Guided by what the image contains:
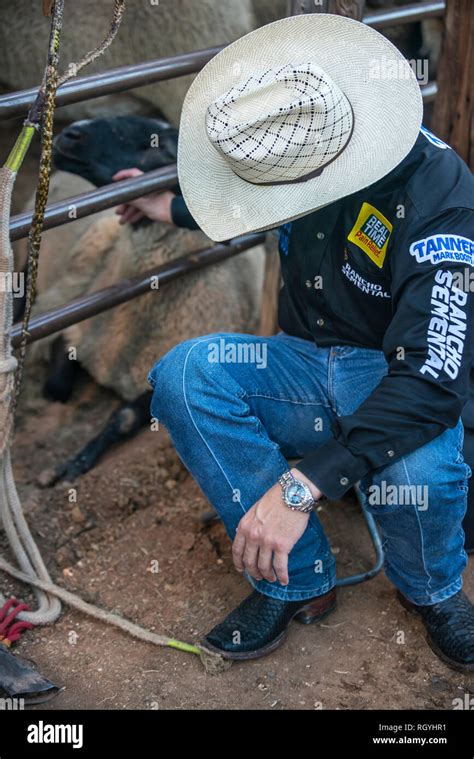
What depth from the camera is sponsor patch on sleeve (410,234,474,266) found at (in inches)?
72.8

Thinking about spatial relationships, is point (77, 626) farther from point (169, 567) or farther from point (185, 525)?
point (185, 525)

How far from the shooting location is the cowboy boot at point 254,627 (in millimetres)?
2168

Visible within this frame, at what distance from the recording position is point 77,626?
234 cm

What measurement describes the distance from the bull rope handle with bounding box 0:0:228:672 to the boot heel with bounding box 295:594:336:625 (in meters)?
0.26

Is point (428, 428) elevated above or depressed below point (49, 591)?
above

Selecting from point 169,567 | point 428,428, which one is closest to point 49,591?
point 169,567

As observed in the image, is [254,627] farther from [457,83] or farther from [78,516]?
[457,83]

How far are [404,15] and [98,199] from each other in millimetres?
1630

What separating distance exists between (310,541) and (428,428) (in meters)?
0.49

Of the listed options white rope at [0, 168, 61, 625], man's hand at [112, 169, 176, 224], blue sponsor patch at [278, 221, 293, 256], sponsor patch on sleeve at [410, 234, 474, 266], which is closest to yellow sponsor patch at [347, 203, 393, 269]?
sponsor patch on sleeve at [410, 234, 474, 266]

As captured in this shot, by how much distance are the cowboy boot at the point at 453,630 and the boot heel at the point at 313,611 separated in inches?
9.7

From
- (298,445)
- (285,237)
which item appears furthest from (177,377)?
(285,237)

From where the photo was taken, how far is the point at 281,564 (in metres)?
1.87

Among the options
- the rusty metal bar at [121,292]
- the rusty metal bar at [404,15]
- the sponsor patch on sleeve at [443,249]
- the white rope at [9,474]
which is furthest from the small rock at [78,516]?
the rusty metal bar at [404,15]
